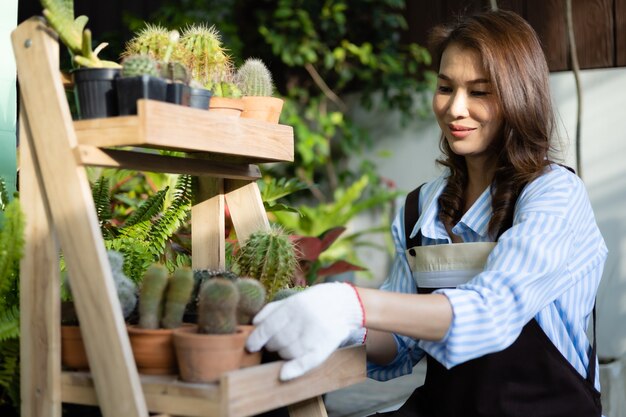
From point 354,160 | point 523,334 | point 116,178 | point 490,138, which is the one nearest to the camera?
point 523,334

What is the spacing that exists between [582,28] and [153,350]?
297 cm

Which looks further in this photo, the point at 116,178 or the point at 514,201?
the point at 116,178

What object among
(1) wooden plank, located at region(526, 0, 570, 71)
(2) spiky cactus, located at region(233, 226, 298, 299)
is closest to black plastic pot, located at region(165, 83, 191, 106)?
(2) spiky cactus, located at region(233, 226, 298, 299)

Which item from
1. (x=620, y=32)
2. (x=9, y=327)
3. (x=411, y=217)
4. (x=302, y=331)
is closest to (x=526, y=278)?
(x=302, y=331)

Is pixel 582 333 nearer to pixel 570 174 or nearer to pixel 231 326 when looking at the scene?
pixel 570 174

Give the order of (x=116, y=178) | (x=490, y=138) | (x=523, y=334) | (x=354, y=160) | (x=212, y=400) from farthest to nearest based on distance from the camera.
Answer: (x=354, y=160)
(x=116, y=178)
(x=490, y=138)
(x=523, y=334)
(x=212, y=400)

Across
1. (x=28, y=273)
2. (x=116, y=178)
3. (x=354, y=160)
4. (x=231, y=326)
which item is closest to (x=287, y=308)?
(x=231, y=326)

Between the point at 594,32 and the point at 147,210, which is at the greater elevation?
the point at 594,32

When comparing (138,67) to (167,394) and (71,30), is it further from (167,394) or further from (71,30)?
(167,394)

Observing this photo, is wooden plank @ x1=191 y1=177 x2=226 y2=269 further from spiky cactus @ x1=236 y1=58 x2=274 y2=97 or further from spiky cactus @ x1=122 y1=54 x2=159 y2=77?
spiky cactus @ x1=122 y1=54 x2=159 y2=77

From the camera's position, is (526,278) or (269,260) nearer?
(526,278)

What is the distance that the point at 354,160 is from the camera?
4.64 m

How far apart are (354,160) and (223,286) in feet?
11.9

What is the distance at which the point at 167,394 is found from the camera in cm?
104
